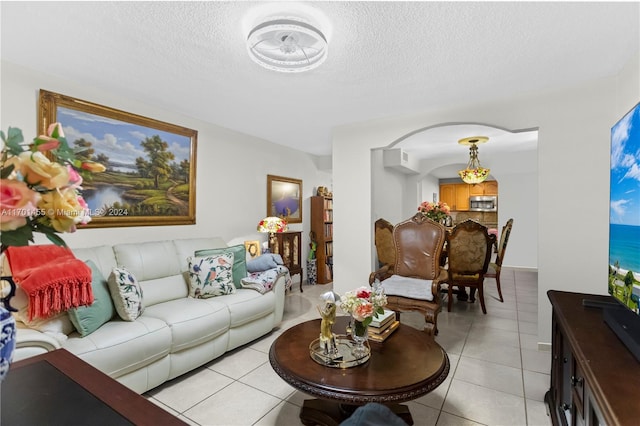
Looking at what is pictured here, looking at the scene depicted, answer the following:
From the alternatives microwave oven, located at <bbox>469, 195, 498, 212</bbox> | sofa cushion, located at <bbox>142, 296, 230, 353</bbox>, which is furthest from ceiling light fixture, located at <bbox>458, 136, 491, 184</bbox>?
sofa cushion, located at <bbox>142, 296, 230, 353</bbox>

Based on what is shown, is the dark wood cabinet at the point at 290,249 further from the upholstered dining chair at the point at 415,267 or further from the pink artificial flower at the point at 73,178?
the pink artificial flower at the point at 73,178

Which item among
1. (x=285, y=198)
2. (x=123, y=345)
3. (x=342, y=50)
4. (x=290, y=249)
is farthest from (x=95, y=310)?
(x=285, y=198)

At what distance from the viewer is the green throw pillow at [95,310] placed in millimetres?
1895

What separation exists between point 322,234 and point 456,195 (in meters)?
5.44

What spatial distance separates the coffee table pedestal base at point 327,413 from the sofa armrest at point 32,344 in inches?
56.0

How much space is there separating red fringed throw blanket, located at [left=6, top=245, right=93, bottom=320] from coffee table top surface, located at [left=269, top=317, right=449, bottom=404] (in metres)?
1.30

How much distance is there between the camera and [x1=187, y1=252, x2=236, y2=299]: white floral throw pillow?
2789mm

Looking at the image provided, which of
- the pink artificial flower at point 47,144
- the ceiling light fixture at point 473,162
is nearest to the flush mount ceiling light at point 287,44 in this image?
the pink artificial flower at point 47,144

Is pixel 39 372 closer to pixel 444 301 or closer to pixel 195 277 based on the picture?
pixel 195 277

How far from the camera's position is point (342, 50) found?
2051 millimetres

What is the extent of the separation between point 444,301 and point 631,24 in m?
3.49

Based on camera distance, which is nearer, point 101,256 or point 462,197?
point 101,256

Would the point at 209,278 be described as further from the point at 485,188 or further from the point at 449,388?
the point at 485,188

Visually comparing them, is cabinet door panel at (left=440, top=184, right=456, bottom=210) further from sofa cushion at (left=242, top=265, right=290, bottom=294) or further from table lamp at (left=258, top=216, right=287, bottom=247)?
sofa cushion at (left=242, top=265, right=290, bottom=294)
